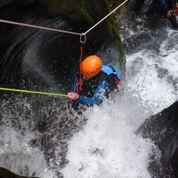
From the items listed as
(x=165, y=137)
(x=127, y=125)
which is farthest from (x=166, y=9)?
(x=165, y=137)

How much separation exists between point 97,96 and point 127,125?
Answer: 1.09 meters

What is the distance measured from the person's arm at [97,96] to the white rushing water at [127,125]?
487mm

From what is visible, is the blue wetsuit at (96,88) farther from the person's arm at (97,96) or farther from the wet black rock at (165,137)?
the wet black rock at (165,137)

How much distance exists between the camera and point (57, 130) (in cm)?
639

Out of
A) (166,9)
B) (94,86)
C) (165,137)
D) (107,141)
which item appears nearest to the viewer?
(165,137)

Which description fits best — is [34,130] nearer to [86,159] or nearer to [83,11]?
[86,159]

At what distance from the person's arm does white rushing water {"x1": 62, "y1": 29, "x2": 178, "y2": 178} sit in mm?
487

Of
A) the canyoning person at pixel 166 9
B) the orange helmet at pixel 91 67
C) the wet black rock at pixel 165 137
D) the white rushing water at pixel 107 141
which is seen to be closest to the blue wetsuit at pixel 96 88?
the orange helmet at pixel 91 67

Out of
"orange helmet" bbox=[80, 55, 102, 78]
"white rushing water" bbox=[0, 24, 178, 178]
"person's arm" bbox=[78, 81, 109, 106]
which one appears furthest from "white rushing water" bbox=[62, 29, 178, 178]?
"orange helmet" bbox=[80, 55, 102, 78]

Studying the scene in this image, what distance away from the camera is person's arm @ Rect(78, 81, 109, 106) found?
602 cm

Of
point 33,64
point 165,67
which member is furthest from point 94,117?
point 165,67

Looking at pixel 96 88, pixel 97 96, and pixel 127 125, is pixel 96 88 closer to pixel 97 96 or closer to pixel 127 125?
pixel 97 96

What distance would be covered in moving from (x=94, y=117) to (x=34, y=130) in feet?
4.13

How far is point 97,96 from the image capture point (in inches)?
239
